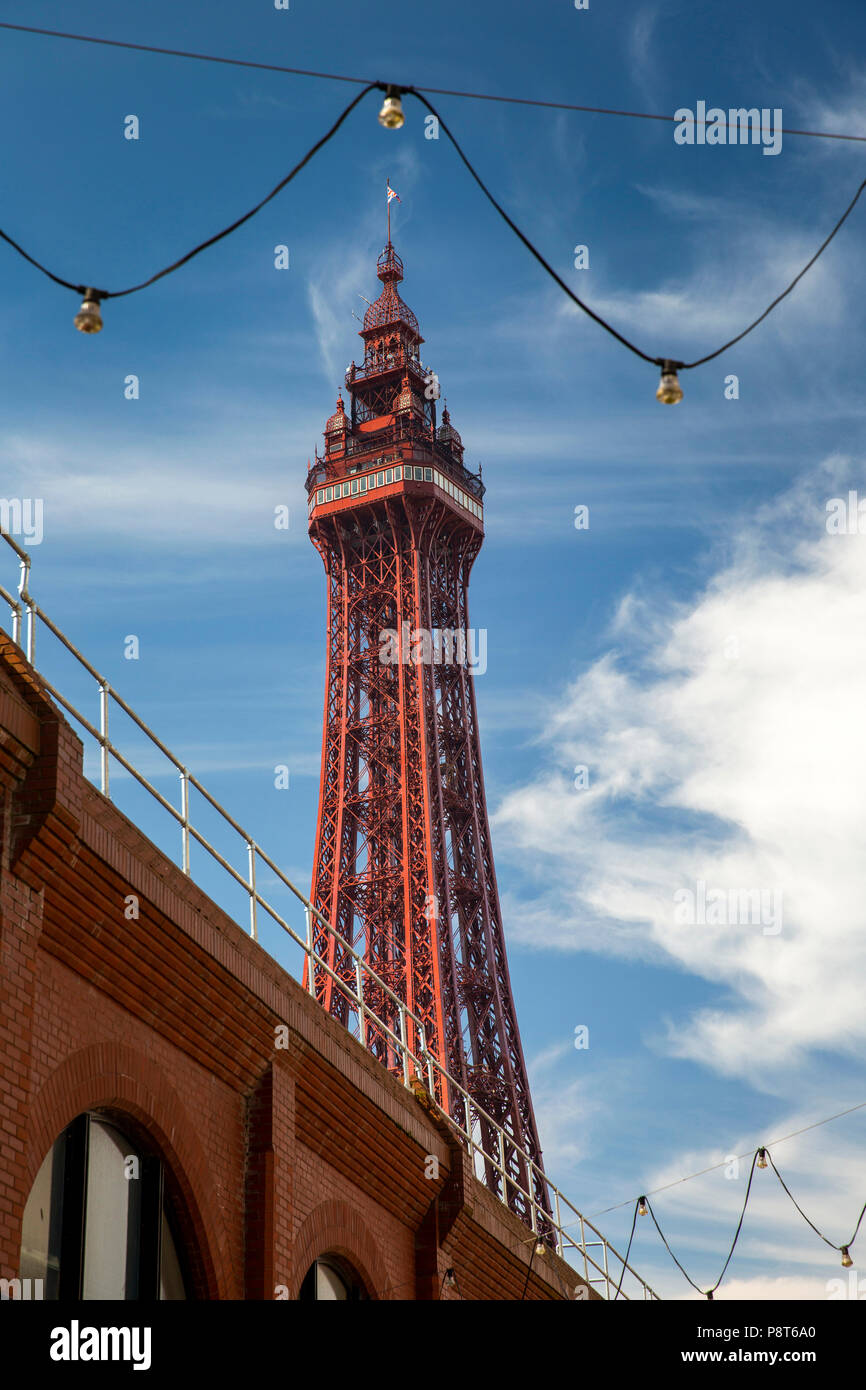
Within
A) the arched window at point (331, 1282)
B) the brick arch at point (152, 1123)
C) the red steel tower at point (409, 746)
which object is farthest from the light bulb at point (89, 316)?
the red steel tower at point (409, 746)

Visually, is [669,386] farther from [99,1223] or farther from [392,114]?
[99,1223]

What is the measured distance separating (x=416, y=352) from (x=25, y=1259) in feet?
225

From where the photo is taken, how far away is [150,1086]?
14.3 metres

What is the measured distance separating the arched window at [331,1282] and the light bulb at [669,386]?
10336mm

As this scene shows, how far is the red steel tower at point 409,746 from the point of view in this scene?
205 feet

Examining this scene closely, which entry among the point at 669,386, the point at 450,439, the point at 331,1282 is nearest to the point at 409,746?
the point at 450,439

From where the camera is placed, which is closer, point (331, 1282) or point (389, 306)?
point (331, 1282)

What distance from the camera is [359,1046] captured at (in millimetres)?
18953

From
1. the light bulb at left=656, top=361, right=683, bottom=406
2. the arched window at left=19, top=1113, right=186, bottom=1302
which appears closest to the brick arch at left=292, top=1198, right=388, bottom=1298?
the arched window at left=19, top=1113, right=186, bottom=1302

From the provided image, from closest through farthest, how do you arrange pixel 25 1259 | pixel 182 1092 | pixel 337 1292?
1. pixel 25 1259
2. pixel 182 1092
3. pixel 337 1292

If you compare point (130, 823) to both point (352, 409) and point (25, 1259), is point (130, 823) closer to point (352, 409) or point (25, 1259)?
point (25, 1259)

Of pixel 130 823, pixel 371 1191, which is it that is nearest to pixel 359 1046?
pixel 371 1191

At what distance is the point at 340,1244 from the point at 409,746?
48868mm

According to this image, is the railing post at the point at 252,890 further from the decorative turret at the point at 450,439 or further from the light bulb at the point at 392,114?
the decorative turret at the point at 450,439
